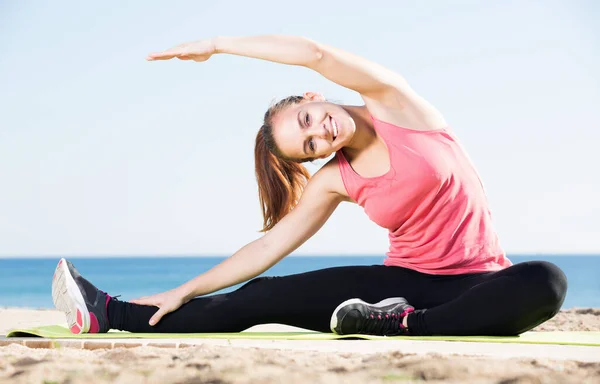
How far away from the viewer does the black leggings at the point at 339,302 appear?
246cm

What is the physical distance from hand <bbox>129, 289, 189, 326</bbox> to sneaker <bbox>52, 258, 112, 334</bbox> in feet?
0.54

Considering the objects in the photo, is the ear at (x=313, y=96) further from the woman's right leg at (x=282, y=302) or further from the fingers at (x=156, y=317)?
the fingers at (x=156, y=317)

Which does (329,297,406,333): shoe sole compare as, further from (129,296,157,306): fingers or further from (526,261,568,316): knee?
(129,296,157,306): fingers

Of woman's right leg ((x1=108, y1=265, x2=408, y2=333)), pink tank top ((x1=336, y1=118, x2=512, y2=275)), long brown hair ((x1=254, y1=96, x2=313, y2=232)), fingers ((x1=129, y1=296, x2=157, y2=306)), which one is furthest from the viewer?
long brown hair ((x1=254, y1=96, x2=313, y2=232))

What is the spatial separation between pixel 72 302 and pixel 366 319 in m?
1.20

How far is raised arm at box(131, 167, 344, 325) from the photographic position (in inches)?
112

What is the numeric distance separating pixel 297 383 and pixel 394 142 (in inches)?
54.2

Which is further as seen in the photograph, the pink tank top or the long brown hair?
the long brown hair

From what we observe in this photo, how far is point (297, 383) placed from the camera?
1445 millimetres

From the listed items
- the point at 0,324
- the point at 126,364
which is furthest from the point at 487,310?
the point at 0,324

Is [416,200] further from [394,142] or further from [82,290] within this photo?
[82,290]

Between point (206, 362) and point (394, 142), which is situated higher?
point (394, 142)

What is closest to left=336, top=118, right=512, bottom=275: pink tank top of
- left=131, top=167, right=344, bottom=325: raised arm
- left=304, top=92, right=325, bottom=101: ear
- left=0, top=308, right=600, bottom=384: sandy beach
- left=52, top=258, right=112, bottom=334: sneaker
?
left=131, top=167, right=344, bottom=325: raised arm

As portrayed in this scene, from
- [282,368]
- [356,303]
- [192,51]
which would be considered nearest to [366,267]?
[356,303]
